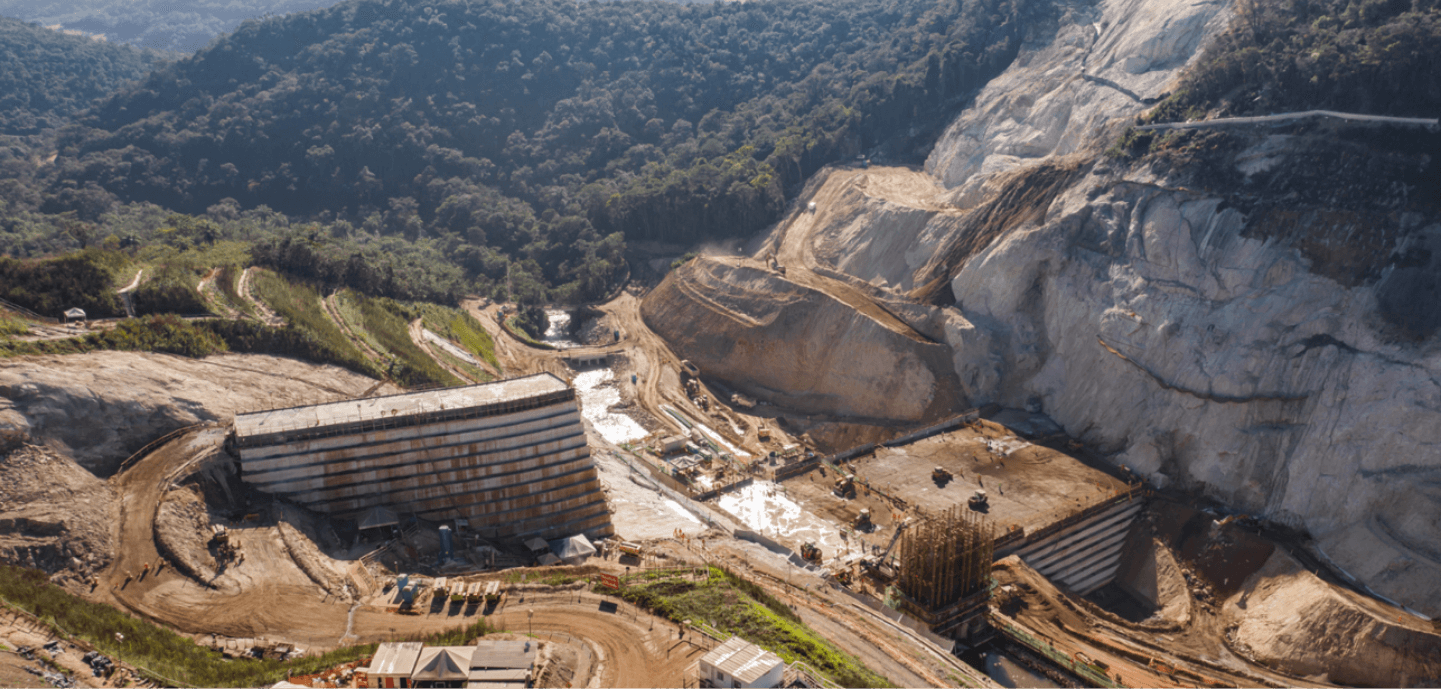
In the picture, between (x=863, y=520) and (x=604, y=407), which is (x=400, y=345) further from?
(x=863, y=520)

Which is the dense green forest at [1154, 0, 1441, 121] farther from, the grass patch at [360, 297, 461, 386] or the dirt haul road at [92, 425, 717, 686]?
the grass patch at [360, 297, 461, 386]

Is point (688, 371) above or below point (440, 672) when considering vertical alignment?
below

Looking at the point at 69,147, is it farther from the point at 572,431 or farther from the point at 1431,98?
the point at 1431,98

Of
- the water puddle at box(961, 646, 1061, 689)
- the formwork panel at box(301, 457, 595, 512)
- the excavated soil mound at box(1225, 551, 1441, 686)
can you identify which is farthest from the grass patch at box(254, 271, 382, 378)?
the excavated soil mound at box(1225, 551, 1441, 686)

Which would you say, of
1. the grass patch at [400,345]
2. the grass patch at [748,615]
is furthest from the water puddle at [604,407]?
the grass patch at [748,615]

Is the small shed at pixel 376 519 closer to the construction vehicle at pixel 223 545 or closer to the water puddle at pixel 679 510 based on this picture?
the construction vehicle at pixel 223 545

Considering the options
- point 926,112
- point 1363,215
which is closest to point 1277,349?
point 1363,215

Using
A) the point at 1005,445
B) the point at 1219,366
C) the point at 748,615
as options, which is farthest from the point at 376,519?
the point at 1219,366
